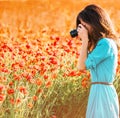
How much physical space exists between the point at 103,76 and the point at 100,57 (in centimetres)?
16

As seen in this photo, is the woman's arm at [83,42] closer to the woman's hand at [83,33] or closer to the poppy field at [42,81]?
the woman's hand at [83,33]

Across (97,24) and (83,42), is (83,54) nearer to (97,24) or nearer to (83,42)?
(83,42)

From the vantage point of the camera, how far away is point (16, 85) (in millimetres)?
5391

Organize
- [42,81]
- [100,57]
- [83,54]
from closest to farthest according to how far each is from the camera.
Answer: [100,57], [83,54], [42,81]

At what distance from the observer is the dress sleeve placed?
4223mm

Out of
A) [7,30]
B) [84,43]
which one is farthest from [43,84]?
[7,30]

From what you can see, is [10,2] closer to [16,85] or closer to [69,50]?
[69,50]

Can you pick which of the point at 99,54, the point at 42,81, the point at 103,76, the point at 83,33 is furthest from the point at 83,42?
the point at 42,81

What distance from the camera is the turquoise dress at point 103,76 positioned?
4238mm

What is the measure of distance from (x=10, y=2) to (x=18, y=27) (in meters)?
1.07

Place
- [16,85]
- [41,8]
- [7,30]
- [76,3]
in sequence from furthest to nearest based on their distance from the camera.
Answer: [76,3] < [41,8] < [7,30] < [16,85]

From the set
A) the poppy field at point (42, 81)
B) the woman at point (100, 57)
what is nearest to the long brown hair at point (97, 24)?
the woman at point (100, 57)

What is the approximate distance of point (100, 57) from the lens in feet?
13.9

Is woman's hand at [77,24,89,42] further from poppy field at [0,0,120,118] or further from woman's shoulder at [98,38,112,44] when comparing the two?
poppy field at [0,0,120,118]
